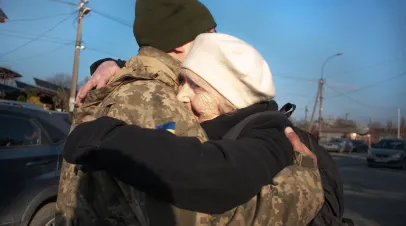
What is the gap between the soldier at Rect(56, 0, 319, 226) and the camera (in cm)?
106

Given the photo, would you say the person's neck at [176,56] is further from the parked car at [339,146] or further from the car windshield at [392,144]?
the parked car at [339,146]

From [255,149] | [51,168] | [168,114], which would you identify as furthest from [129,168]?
[51,168]

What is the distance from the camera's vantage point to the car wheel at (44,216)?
404cm

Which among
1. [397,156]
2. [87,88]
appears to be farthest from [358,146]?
[87,88]

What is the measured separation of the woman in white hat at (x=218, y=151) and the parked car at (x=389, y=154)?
1933 centimetres

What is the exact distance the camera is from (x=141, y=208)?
1049mm

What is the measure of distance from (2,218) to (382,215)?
22.1 feet

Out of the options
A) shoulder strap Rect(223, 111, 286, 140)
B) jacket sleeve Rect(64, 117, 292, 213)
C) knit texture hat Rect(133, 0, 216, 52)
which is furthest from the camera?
knit texture hat Rect(133, 0, 216, 52)

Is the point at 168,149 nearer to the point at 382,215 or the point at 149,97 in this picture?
the point at 149,97

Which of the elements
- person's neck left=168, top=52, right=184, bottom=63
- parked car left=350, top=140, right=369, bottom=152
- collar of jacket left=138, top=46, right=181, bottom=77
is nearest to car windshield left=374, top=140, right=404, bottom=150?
parked car left=350, top=140, right=369, bottom=152

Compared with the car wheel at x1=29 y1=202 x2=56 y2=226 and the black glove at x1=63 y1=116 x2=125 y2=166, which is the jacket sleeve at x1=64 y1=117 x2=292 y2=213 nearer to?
the black glove at x1=63 y1=116 x2=125 y2=166

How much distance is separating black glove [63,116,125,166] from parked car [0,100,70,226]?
3132 mm

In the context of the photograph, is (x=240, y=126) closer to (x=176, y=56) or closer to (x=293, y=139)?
(x=293, y=139)

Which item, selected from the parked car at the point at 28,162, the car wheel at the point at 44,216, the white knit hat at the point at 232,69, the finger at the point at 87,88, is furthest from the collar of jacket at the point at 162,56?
the car wheel at the point at 44,216
